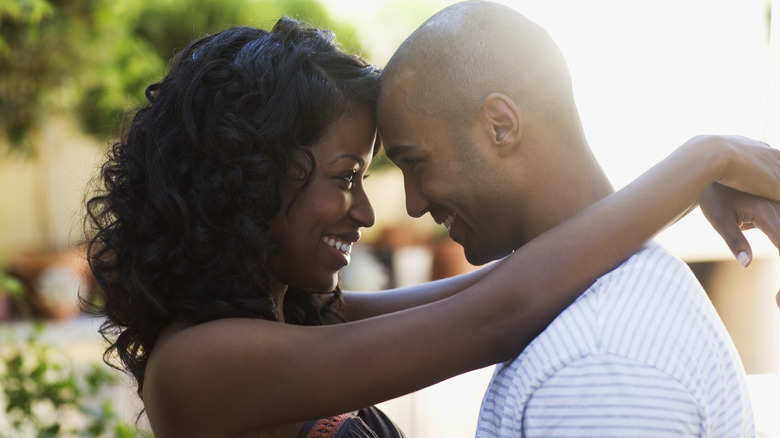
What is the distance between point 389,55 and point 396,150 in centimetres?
532

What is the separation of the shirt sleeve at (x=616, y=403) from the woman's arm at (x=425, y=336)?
17 cm

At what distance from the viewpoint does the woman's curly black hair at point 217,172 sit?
5.71ft

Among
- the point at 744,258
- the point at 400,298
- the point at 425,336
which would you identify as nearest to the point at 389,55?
the point at 400,298

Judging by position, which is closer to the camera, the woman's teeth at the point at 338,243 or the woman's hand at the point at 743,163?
the woman's hand at the point at 743,163

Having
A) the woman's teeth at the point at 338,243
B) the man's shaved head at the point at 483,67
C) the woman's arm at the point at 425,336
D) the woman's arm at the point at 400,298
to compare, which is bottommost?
the woman's arm at the point at 425,336

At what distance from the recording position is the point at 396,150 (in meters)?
1.86

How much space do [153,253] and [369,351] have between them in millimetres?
572

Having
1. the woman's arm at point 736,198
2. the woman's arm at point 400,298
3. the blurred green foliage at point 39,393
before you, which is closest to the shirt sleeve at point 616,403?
the woman's arm at point 736,198

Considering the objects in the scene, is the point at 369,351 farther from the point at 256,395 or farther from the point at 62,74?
the point at 62,74

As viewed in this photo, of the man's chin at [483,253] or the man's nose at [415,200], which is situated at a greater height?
the man's nose at [415,200]

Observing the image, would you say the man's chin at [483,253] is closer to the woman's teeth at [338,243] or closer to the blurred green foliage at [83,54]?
the woman's teeth at [338,243]

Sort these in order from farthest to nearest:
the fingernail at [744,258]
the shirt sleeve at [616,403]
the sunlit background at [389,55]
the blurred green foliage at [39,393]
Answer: the sunlit background at [389,55] → the blurred green foliage at [39,393] → the fingernail at [744,258] → the shirt sleeve at [616,403]

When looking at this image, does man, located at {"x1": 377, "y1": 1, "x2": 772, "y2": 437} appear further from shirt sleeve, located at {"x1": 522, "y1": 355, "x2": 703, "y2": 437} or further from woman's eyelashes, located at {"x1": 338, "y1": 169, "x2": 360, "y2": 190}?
woman's eyelashes, located at {"x1": 338, "y1": 169, "x2": 360, "y2": 190}

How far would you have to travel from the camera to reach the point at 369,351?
5.07 feet
